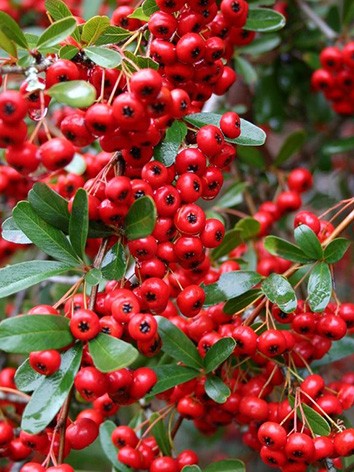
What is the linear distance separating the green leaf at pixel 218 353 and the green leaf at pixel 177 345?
4 cm

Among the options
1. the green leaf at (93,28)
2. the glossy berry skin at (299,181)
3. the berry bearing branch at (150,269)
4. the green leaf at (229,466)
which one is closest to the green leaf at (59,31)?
the berry bearing branch at (150,269)

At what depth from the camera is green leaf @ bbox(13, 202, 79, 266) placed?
1.55 m

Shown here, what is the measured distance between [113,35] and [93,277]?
2.12 ft

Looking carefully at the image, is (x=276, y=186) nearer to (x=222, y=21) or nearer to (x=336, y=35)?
(x=336, y=35)

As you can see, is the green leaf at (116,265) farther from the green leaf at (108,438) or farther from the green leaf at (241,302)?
the green leaf at (108,438)

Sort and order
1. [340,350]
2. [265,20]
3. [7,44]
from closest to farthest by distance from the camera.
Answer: [7,44] < [340,350] < [265,20]

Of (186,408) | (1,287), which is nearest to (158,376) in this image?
(186,408)

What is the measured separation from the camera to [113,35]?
→ 5.47 ft

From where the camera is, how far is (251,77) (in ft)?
9.07

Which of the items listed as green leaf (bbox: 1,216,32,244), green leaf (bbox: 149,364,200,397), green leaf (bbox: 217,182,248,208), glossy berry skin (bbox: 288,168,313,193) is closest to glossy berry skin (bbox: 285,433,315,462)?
green leaf (bbox: 149,364,200,397)

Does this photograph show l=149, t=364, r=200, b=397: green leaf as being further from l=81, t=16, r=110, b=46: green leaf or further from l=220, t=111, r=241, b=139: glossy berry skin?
l=81, t=16, r=110, b=46: green leaf

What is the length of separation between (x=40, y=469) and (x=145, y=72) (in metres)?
0.90

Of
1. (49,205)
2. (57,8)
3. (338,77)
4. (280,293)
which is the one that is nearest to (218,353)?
(280,293)

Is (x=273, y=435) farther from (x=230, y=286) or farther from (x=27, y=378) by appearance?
(x=27, y=378)
